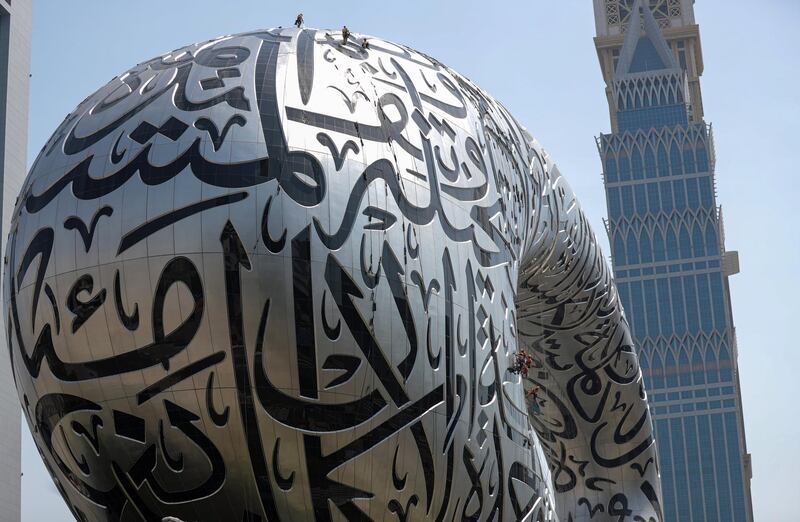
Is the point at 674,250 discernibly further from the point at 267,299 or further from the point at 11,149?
the point at 267,299

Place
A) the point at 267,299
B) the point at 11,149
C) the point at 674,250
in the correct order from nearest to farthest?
the point at 267,299 < the point at 11,149 < the point at 674,250

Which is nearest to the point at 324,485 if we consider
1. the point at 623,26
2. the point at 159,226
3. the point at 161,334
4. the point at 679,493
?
the point at 161,334

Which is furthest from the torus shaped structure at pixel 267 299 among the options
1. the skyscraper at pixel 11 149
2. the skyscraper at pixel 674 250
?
the skyscraper at pixel 674 250

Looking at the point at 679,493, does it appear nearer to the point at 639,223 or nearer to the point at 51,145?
the point at 639,223

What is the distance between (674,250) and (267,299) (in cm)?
10098

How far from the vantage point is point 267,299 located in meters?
18.8

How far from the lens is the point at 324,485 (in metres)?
19.1

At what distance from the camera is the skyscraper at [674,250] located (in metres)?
110

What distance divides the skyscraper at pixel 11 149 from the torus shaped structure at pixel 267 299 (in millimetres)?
37377

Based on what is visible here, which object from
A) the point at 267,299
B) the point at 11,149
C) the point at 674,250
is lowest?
the point at 267,299

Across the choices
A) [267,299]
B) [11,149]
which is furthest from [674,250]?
[267,299]

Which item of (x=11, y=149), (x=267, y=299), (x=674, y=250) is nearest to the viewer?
(x=267, y=299)

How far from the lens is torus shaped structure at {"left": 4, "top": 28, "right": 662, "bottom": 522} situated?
18844 millimetres

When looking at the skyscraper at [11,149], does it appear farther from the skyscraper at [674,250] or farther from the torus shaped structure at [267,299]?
the skyscraper at [674,250]
